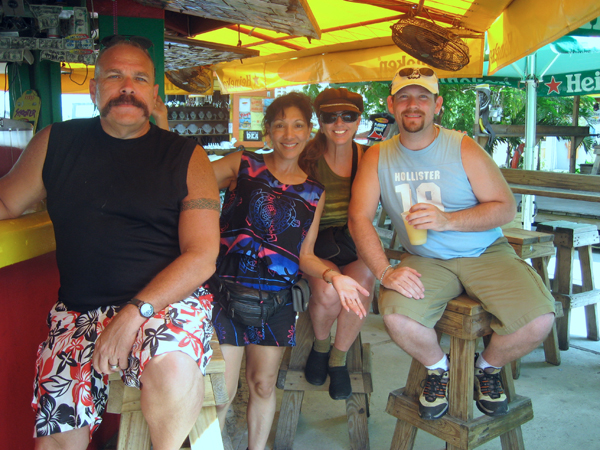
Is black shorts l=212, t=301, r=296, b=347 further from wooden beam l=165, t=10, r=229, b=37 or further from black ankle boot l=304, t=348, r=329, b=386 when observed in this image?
wooden beam l=165, t=10, r=229, b=37

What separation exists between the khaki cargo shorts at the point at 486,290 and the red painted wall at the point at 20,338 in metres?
1.52

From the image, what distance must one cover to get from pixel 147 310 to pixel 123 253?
0.31 metres

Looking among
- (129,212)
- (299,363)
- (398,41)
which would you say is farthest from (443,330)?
(398,41)

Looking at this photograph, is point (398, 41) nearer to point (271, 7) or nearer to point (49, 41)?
point (271, 7)

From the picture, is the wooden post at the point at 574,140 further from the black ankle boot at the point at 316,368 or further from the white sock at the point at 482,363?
the black ankle boot at the point at 316,368

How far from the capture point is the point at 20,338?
6.72 feet

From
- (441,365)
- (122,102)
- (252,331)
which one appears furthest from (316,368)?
(122,102)

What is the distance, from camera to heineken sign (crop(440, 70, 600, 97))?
696 cm

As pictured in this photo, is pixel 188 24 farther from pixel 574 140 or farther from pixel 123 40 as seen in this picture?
pixel 574 140

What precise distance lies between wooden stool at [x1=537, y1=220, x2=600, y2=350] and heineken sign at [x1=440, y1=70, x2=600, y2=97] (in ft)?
11.5

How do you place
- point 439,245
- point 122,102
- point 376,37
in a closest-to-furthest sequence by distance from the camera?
point 122,102, point 439,245, point 376,37

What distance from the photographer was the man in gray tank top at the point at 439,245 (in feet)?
7.72

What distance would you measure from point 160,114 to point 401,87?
131 cm

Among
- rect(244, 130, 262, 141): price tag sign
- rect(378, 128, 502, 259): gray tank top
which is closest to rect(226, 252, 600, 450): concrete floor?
rect(378, 128, 502, 259): gray tank top
